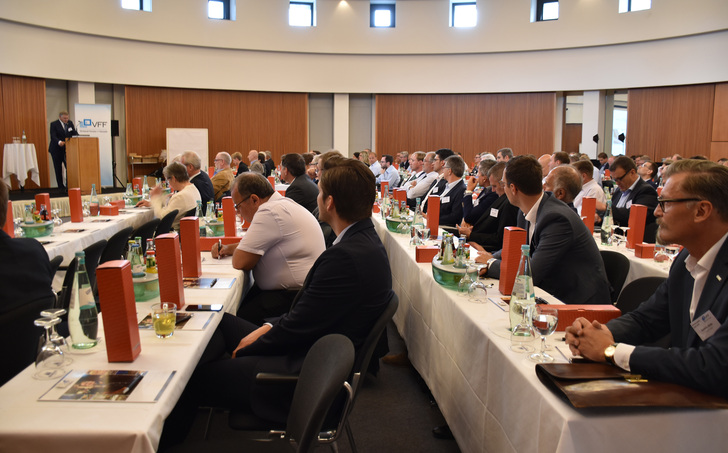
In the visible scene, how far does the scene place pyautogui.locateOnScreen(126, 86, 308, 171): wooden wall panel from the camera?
14.5 metres

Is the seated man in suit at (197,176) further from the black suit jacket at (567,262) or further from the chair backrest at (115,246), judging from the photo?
the black suit jacket at (567,262)

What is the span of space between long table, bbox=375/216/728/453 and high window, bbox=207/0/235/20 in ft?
44.0

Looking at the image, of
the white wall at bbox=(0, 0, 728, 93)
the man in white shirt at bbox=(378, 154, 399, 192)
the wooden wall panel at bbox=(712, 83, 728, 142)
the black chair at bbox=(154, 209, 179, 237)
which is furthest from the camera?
the wooden wall panel at bbox=(712, 83, 728, 142)

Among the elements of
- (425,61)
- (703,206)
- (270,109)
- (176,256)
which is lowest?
(176,256)

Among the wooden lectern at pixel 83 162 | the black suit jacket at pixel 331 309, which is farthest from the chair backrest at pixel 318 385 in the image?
the wooden lectern at pixel 83 162

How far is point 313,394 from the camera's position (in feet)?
5.13

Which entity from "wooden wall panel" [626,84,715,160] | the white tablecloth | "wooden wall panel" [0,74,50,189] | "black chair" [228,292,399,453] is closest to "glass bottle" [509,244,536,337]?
"black chair" [228,292,399,453]

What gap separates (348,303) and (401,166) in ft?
39.0

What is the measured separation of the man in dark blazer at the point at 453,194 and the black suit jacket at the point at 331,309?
3873 mm

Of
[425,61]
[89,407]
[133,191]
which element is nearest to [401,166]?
[425,61]

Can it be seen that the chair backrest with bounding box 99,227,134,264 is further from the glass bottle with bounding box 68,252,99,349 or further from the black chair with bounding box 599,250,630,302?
the black chair with bounding box 599,250,630,302

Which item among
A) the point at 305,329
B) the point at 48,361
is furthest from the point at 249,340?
the point at 48,361

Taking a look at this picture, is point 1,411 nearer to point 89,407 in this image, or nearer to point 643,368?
point 89,407

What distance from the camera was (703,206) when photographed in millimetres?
1711
